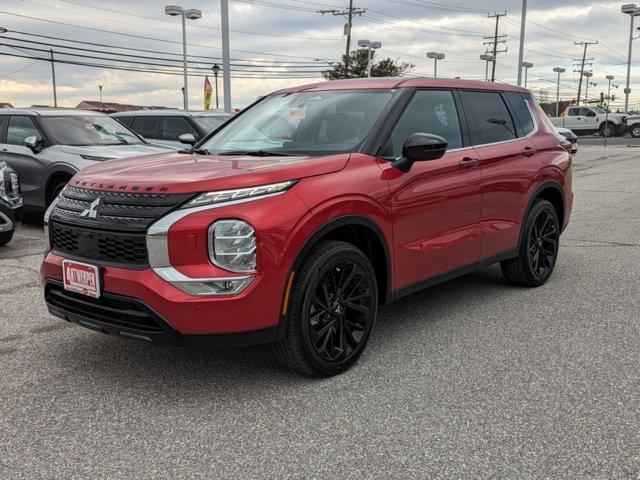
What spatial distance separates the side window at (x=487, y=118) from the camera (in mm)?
4941

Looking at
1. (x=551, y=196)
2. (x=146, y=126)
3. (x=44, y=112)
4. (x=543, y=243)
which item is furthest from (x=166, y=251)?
(x=146, y=126)

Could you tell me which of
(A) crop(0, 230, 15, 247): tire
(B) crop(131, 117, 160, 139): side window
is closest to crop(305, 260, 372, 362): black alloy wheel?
(A) crop(0, 230, 15, 247): tire

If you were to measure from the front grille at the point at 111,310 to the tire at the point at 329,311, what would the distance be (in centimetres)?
71

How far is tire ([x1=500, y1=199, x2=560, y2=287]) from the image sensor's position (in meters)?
5.49

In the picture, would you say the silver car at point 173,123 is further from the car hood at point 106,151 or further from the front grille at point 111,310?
the front grille at point 111,310

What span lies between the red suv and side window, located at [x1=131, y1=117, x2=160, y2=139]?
24.5 ft

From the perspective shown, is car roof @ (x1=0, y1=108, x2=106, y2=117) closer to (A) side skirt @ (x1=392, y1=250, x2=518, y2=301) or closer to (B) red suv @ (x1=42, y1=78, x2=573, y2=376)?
(B) red suv @ (x1=42, y1=78, x2=573, y2=376)

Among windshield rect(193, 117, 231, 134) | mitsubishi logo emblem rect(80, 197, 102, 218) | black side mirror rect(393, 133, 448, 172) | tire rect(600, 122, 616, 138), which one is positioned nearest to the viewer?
mitsubishi logo emblem rect(80, 197, 102, 218)

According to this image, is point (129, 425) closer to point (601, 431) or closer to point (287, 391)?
point (287, 391)

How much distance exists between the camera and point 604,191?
1357cm

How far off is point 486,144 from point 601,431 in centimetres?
252

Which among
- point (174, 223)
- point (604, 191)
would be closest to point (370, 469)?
point (174, 223)

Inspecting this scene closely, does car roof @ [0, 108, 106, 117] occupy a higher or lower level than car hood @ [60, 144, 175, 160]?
higher

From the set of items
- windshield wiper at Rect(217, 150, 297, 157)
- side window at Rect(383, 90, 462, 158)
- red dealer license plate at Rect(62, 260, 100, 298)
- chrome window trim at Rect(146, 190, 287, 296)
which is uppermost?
side window at Rect(383, 90, 462, 158)
